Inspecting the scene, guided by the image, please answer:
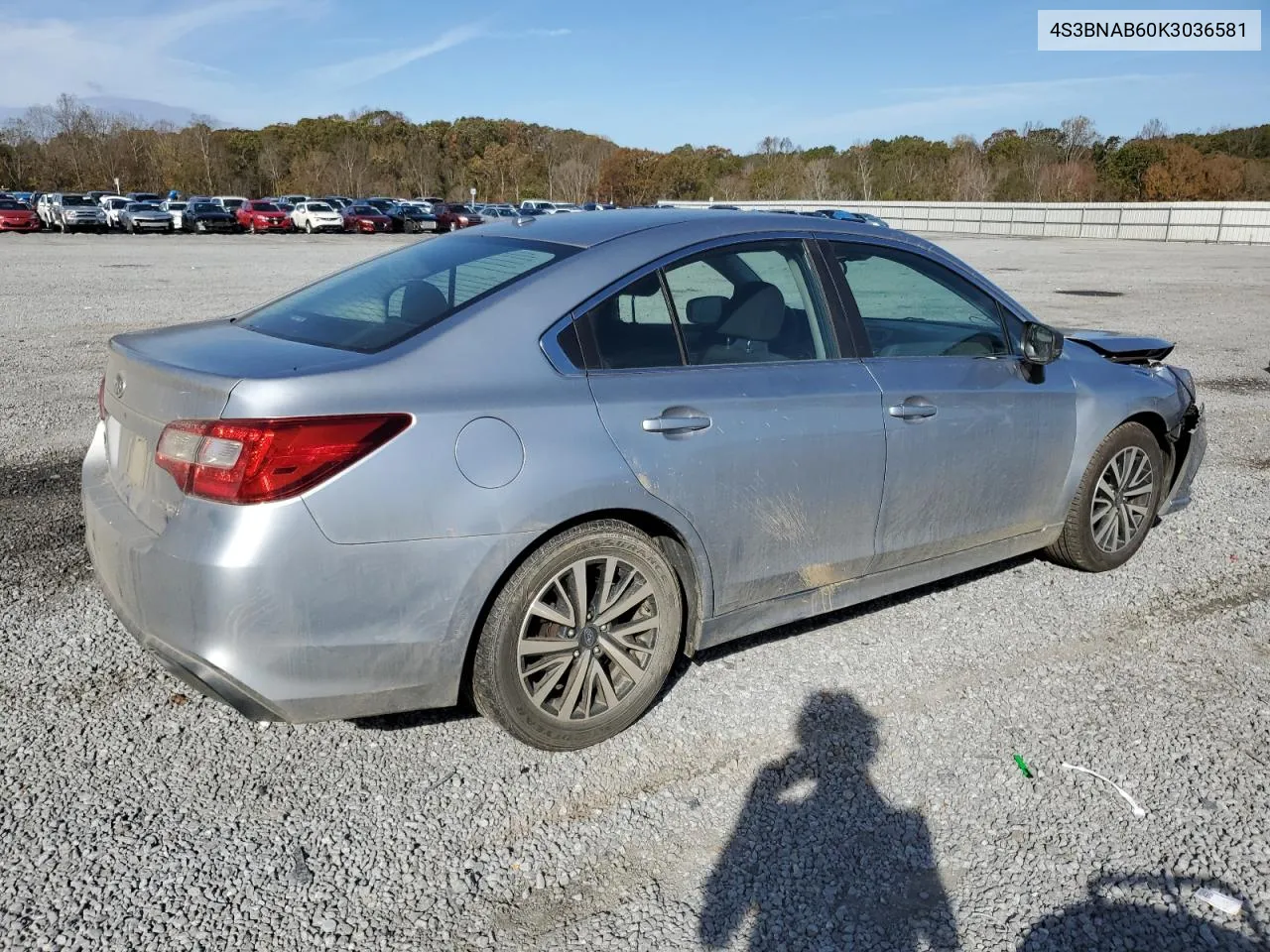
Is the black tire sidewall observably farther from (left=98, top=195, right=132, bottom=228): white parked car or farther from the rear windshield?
(left=98, top=195, right=132, bottom=228): white parked car

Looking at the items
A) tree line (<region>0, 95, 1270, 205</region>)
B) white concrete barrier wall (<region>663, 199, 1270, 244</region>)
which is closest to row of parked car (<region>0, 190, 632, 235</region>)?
white concrete barrier wall (<region>663, 199, 1270, 244</region>)

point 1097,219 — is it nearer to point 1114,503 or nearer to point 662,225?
point 1114,503

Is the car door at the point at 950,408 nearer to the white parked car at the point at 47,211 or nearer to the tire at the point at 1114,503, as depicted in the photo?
the tire at the point at 1114,503

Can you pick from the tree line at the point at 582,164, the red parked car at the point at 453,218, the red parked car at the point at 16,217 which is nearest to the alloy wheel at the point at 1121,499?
the red parked car at the point at 453,218

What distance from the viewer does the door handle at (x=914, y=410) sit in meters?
3.89

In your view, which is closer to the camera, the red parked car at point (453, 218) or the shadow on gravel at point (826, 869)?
the shadow on gravel at point (826, 869)

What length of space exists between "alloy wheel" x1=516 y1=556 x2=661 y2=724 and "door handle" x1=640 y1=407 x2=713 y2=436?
0.44 m

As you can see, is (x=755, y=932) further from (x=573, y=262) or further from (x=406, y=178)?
(x=406, y=178)

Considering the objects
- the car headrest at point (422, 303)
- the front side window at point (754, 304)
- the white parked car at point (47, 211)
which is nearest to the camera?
the car headrest at point (422, 303)

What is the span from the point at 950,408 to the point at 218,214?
48.5 m

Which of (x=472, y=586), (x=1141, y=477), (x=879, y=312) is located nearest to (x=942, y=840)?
(x=472, y=586)

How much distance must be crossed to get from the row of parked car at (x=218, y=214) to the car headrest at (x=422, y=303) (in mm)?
40094

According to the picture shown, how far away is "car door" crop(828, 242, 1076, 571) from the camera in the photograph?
3.97 metres

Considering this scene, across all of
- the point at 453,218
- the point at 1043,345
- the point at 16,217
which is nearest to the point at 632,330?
the point at 1043,345
